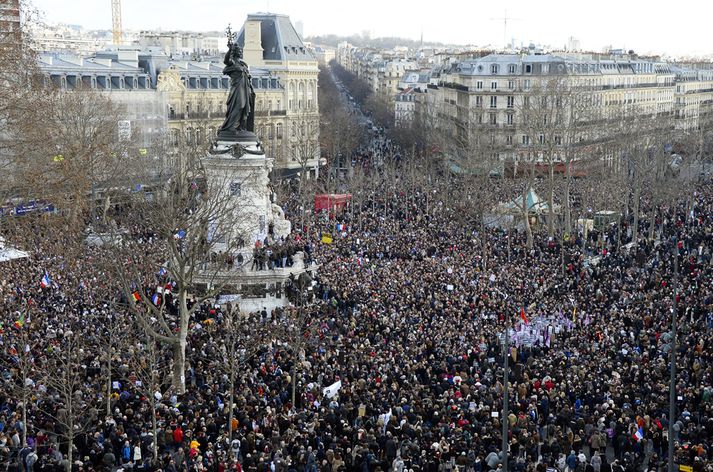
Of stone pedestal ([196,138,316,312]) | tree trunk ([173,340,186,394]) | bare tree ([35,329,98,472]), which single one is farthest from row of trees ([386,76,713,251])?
bare tree ([35,329,98,472])

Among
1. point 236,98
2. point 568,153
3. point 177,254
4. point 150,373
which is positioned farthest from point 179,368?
point 568,153

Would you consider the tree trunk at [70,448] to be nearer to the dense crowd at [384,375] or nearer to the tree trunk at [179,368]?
the dense crowd at [384,375]

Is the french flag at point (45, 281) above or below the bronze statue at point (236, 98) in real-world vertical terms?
below

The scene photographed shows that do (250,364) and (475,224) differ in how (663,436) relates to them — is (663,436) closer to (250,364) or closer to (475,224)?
(250,364)

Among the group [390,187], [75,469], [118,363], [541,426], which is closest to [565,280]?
[541,426]

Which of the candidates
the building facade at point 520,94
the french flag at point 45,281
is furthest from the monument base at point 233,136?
the building facade at point 520,94
